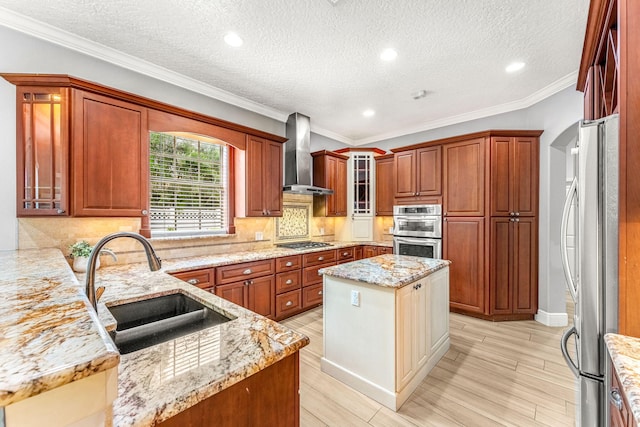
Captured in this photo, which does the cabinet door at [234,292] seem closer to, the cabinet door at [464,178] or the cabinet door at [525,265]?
the cabinet door at [464,178]

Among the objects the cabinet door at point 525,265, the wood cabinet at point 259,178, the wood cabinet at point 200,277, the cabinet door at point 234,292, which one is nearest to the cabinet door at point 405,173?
the cabinet door at point 525,265

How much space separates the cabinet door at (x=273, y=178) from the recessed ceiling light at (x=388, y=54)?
5.69 feet

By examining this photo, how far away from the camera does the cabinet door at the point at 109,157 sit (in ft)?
7.02

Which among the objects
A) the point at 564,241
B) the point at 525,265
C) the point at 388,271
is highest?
the point at 564,241

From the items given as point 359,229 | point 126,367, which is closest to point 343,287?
point 126,367

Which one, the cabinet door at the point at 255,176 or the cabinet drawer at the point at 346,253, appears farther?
the cabinet drawer at the point at 346,253

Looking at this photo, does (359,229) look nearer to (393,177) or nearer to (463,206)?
(393,177)

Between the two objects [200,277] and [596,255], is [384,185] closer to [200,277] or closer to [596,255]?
[200,277]

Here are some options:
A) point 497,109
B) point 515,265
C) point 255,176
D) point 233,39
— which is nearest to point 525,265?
point 515,265

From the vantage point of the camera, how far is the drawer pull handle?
35.7 inches

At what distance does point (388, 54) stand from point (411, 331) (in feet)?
8.40

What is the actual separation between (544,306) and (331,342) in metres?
2.97

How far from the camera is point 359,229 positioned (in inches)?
193

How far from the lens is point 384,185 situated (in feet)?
15.9
